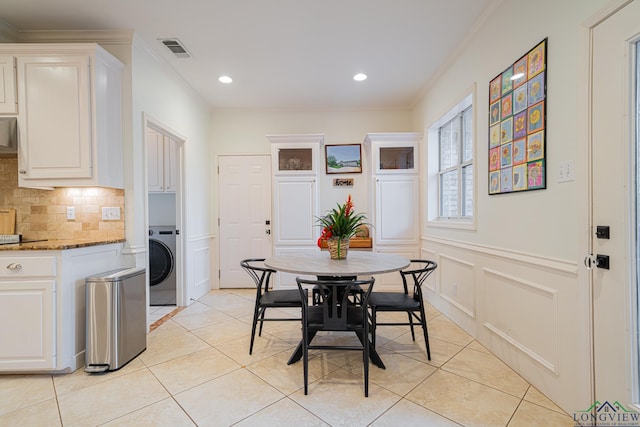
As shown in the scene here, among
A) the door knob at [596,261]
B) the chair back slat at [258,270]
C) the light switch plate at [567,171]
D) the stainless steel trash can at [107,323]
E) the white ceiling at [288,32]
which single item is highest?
the white ceiling at [288,32]

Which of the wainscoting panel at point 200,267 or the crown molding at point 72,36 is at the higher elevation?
the crown molding at point 72,36

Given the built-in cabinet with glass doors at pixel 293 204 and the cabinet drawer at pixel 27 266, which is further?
the built-in cabinet with glass doors at pixel 293 204

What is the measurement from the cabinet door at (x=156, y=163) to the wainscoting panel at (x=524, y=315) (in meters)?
3.95

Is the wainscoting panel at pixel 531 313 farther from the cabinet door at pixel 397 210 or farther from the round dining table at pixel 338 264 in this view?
the cabinet door at pixel 397 210

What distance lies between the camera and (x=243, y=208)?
14.4ft

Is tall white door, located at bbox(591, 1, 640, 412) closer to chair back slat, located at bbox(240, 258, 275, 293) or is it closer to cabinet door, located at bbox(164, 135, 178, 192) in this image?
chair back slat, located at bbox(240, 258, 275, 293)

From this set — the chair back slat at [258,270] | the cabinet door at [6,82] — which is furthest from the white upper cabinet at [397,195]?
the cabinet door at [6,82]

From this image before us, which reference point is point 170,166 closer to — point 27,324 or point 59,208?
point 59,208

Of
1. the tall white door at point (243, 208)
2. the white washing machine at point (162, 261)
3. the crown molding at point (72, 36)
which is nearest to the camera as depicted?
the crown molding at point (72, 36)

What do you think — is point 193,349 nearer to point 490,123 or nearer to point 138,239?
point 138,239

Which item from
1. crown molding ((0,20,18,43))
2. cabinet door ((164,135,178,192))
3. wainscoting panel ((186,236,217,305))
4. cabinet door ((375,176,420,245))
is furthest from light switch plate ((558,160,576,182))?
crown molding ((0,20,18,43))

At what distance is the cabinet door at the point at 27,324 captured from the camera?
6.55 ft

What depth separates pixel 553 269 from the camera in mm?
1705

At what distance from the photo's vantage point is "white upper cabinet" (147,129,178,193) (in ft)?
12.7
